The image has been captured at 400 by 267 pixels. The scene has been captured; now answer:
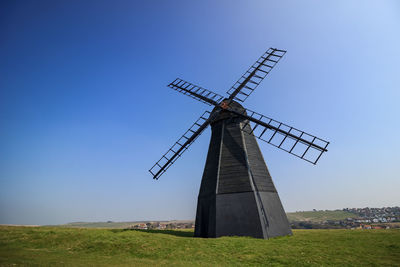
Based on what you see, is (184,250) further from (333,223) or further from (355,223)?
(333,223)

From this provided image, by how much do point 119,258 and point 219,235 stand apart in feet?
21.9

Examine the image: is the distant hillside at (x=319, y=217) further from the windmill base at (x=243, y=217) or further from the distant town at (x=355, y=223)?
the windmill base at (x=243, y=217)

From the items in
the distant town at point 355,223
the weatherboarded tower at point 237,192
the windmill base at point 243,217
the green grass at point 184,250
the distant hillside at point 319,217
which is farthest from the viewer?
the distant hillside at point 319,217

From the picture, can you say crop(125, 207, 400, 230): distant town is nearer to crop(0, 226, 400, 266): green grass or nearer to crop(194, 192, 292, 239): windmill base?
crop(0, 226, 400, 266): green grass

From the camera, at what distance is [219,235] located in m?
14.9

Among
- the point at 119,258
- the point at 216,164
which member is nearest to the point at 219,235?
the point at 216,164

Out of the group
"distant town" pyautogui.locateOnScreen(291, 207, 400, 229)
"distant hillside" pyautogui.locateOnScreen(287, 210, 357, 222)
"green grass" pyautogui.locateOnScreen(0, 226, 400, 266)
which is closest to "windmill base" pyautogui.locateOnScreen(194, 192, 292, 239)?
"green grass" pyautogui.locateOnScreen(0, 226, 400, 266)

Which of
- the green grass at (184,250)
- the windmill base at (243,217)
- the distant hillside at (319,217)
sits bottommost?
the distant hillside at (319,217)

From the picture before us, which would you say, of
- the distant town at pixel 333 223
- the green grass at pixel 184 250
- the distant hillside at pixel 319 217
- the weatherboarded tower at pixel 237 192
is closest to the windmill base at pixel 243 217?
the weatherboarded tower at pixel 237 192

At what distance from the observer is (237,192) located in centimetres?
1582

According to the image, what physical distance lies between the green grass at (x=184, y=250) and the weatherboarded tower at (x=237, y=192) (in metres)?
1.70

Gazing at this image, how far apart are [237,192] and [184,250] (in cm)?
571

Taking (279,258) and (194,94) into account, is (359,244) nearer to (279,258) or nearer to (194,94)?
(279,258)

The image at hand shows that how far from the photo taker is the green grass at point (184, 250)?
9812mm
